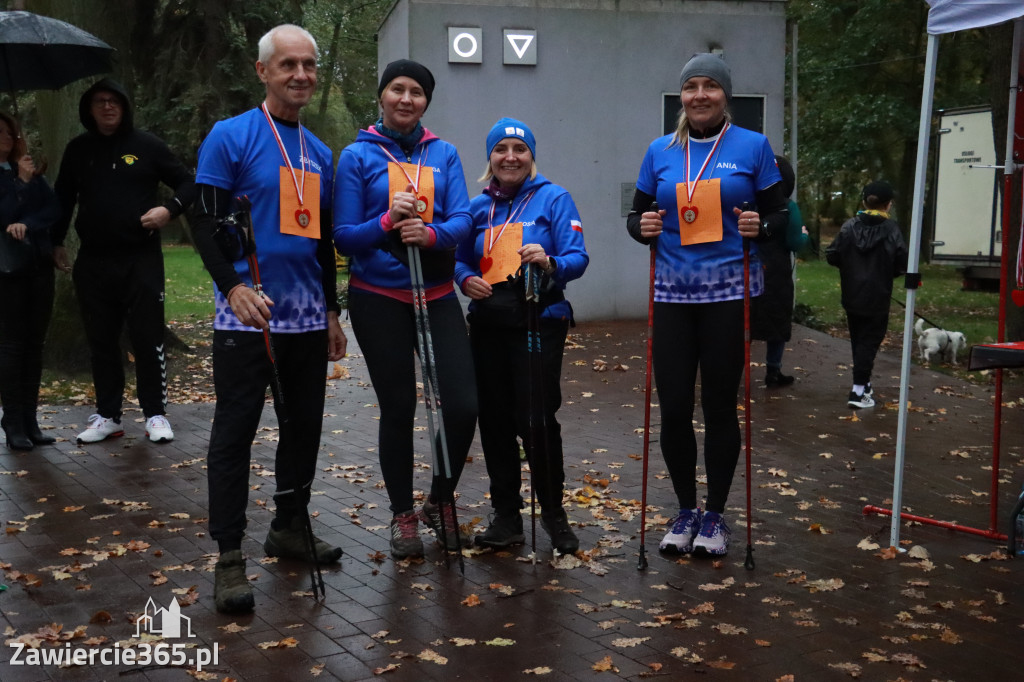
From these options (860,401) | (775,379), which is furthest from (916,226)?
(775,379)

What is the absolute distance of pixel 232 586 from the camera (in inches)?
181

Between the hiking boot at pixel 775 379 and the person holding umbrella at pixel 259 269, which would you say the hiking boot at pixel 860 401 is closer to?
the hiking boot at pixel 775 379

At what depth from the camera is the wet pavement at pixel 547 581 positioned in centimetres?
407

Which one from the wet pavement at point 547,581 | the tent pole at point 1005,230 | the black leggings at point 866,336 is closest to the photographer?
the wet pavement at point 547,581

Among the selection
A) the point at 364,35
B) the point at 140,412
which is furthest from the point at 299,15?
the point at 364,35

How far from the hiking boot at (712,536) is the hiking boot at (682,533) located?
4 cm

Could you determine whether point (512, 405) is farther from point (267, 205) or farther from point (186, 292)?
point (186, 292)

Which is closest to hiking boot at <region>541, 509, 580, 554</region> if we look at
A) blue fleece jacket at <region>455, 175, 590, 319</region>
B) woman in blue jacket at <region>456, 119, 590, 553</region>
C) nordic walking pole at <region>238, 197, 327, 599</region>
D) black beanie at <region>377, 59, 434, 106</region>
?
woman in blue jacket at <region>456, 119, 590, 553</region>

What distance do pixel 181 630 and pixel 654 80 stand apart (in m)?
13.2

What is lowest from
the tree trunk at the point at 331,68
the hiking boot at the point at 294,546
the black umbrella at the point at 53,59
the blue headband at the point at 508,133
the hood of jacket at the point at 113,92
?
the hiking boot at the point at 294,546

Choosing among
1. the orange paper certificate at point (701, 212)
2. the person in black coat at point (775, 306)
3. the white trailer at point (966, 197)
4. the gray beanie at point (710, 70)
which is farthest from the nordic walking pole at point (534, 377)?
the white trailer at point (966, 197)

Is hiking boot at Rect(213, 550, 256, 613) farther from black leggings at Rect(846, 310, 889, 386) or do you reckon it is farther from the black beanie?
black leggings at Rect(846, 310, 889, 386)

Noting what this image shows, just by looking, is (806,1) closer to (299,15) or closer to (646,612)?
(299,15)

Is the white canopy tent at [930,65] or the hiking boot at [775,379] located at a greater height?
the white canopy tent at [930,65]
